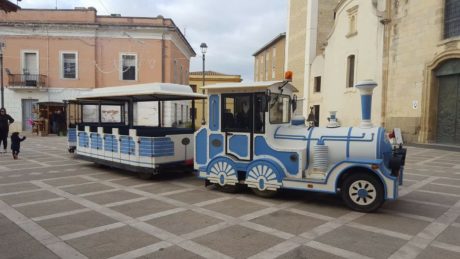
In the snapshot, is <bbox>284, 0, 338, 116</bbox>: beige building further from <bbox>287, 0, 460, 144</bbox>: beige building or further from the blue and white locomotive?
the blue and white locomotive

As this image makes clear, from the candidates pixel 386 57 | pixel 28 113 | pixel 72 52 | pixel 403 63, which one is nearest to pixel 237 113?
pixel 403 63

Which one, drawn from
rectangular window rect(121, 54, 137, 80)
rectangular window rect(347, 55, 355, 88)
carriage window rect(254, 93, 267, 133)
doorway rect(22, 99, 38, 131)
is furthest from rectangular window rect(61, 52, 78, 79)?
carriage window rect(254, 93, 267, 133)

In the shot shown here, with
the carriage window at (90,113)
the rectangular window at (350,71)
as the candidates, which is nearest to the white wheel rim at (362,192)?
the carriage window at (90,113)

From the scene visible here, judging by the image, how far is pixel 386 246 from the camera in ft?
14.9

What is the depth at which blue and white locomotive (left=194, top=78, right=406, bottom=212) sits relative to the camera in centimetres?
615

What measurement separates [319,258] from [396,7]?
19315 millimetres

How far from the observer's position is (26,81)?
26.0m

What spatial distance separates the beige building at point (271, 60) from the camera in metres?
46.3

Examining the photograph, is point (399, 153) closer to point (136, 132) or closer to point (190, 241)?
point (190, 241)

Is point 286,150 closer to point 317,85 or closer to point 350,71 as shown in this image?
point 350,71

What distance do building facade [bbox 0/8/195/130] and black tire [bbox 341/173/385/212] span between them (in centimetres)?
2357

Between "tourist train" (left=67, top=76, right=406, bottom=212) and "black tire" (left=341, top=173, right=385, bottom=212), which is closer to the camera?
"black tire" (left=341, top=173, right=385, bottom=212)

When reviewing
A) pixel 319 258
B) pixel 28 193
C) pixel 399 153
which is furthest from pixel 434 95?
pixel 28 193

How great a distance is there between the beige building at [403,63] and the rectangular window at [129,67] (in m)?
15.6
